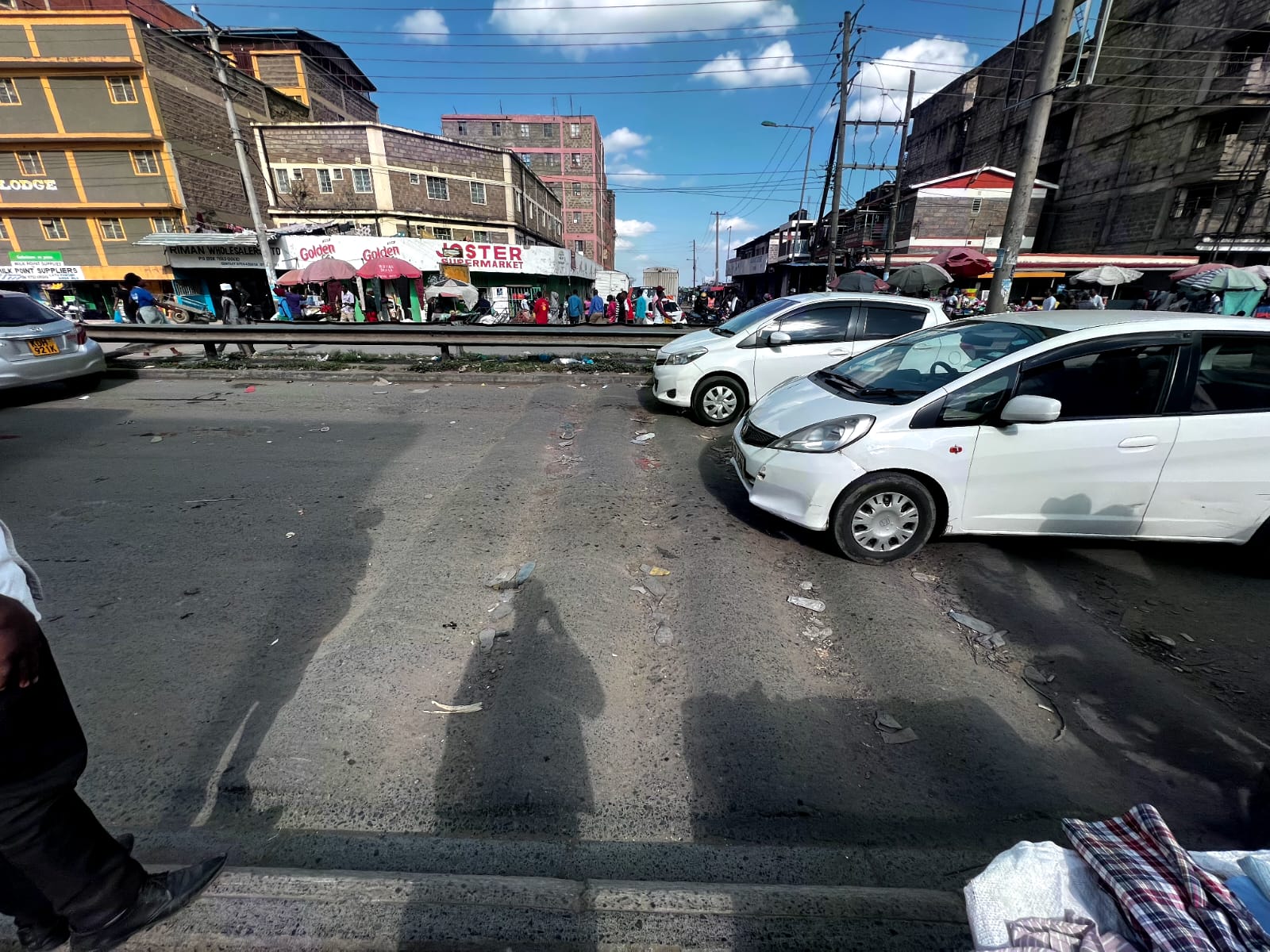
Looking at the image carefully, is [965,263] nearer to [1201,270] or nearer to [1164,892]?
[1201,270]

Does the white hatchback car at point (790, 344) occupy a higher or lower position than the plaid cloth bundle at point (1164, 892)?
higher

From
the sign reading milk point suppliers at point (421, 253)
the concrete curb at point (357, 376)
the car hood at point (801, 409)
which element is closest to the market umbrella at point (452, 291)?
the sign reading milk point suppliers at point (421, 253)

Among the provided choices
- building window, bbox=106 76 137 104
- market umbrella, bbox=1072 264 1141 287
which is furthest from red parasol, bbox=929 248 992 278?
building window, bbox=106 76 137 104

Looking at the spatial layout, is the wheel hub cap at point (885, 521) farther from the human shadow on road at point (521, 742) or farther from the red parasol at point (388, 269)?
the red parasol at point (388, 269)

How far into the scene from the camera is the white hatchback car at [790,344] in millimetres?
6848

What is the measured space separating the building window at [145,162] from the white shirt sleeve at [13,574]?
4087 centimetres

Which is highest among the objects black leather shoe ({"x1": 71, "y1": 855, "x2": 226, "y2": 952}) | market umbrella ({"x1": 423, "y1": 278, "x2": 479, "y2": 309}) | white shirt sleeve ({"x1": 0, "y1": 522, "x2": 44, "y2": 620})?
market umbrella ({"x1": 423, "y1": 278, "x2": 479, "y2": 309})

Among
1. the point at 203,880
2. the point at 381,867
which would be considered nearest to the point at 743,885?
the point at 381,867

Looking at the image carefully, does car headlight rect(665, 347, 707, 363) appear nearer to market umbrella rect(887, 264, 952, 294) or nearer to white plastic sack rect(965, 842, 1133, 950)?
white plastic sack rect(965, 842, 1133, 950)

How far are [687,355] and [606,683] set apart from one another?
17.0 ft

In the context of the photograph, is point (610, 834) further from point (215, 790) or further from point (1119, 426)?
point (1119, 426)

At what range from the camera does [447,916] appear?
1.62 metres

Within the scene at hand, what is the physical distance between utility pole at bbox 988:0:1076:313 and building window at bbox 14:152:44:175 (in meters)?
46.2

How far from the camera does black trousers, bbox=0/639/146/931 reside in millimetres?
1321
